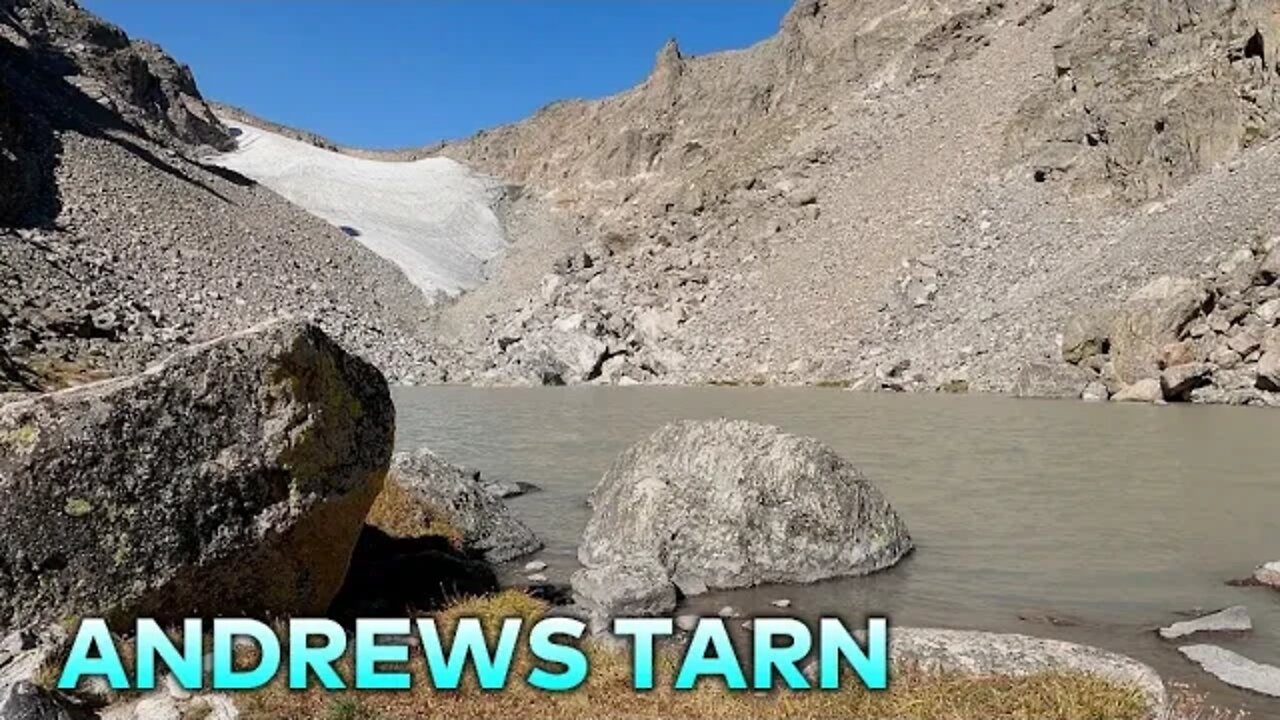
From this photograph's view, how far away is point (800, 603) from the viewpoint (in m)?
11.1

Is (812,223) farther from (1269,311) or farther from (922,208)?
(1269,311)

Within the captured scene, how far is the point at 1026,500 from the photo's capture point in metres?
17.2

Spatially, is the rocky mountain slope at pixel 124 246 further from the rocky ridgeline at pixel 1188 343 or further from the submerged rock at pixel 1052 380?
the rocky ridgeline at pixel 1188 343

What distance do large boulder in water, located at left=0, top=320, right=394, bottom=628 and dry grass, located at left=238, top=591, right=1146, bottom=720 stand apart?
1.55 metres

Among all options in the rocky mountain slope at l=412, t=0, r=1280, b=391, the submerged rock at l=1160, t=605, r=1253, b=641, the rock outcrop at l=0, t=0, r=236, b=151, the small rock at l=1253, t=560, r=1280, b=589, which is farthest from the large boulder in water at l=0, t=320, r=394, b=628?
the rock outcrop at l=0, t=0, r=236, b=151

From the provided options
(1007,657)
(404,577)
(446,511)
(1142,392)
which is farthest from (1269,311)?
(404,577)

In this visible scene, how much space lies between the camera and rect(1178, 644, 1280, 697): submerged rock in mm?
7898

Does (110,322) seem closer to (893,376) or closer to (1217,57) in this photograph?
(893,376)

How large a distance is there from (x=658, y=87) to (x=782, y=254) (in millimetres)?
52638

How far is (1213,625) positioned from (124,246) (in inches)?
2291

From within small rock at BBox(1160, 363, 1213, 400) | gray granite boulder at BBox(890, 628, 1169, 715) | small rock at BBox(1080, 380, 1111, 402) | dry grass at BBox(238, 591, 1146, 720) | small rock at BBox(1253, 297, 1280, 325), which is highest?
small rock at BBox(1253, 297, 1280, 325)

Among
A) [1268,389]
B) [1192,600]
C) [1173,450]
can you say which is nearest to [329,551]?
[1192,600]

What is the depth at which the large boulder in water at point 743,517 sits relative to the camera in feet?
39.6

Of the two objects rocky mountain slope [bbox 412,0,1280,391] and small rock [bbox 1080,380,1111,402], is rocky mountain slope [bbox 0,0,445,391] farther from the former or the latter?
small rock [bbox 1080,380,1111,402]
